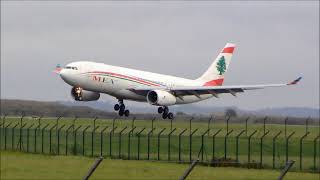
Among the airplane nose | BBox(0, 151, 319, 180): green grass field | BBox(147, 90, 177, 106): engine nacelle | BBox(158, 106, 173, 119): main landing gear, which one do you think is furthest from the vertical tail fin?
BBox(0, 151, 319, 180): green grass field

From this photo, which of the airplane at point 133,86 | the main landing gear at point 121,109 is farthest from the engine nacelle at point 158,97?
the main landing gear at point 121,109

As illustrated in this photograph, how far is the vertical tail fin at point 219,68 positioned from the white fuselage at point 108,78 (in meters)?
11.6

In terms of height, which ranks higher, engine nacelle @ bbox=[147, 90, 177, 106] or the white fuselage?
the white fuselage

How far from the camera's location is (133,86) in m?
72.9

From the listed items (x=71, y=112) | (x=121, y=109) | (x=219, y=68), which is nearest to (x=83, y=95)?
(x=121, y=109)

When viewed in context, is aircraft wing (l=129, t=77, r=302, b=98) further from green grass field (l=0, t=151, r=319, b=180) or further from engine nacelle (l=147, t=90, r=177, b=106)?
green grass field (l=0, t=151, r=319, b=180)

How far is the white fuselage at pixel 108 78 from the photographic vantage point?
70562mm

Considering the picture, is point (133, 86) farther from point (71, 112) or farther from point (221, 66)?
point (71, 112)

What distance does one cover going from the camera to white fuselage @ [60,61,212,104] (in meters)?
70.6

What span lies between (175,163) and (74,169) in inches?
240

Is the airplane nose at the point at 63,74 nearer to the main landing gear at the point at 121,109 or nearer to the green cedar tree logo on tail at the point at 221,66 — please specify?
the main landing gear at the point at 121,109

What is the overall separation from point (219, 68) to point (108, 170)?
5067cm

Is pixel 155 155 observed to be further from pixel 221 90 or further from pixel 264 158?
pixel 221 90

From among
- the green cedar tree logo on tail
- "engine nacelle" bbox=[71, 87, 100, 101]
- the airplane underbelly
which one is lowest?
the airplane underbelly
